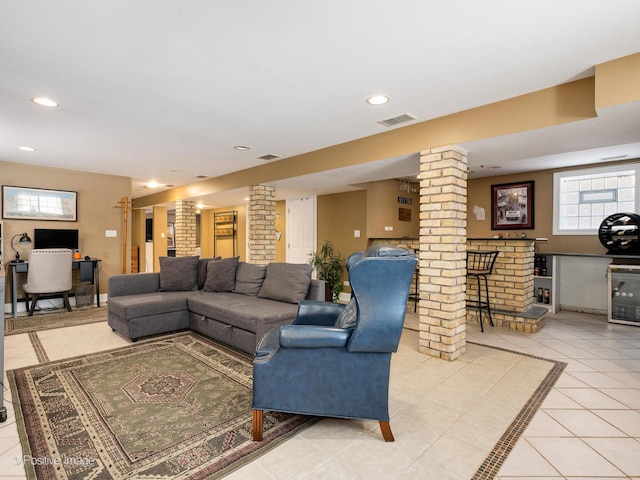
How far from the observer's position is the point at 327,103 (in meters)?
2.98

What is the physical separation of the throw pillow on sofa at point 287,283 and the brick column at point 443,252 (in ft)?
4.07

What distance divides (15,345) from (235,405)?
116 inches

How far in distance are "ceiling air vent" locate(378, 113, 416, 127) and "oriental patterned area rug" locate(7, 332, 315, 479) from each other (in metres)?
2.72

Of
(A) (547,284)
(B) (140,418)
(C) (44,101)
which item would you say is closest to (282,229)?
(A) (547,284)

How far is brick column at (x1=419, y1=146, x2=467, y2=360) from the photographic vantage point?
3.27 m

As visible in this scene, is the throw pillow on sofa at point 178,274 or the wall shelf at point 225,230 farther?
the wall shelf at point 225,230

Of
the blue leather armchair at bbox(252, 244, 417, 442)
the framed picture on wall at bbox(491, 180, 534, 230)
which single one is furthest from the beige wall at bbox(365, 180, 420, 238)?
the blue leather armchair at bbox(252, 244, 417, 442)

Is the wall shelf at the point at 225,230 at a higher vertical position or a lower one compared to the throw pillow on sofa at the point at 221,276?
higher

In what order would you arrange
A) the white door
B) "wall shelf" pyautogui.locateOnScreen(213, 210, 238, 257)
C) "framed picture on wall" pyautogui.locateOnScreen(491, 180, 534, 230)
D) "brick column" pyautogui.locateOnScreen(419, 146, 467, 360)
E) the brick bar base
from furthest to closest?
"wall shelf" pyautogui.locateOnScreen(213, 210, 238, 257) < the white door < "framed picture on wall" pyautogui.locateOnScreen(491, 180, 534, 230) < the brick bar base < "brick column" pyautogui.locateOnScreen(419, 146, 467, 360)

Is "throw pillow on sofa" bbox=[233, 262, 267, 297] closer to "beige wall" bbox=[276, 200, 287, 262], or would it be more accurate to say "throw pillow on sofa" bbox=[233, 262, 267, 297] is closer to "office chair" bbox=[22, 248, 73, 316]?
"office chair" bbox=[22, 248, 73, 316]

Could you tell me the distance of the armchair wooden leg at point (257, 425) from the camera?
6.38 feet

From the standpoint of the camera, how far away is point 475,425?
2.15 meters

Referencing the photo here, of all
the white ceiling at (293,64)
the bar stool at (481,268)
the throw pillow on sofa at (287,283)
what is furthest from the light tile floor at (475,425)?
the white ceiling at (293,64)

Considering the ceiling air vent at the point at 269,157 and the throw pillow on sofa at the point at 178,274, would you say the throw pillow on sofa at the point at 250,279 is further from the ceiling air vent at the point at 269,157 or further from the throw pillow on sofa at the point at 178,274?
the ceiling air vent at the point at 269,157
